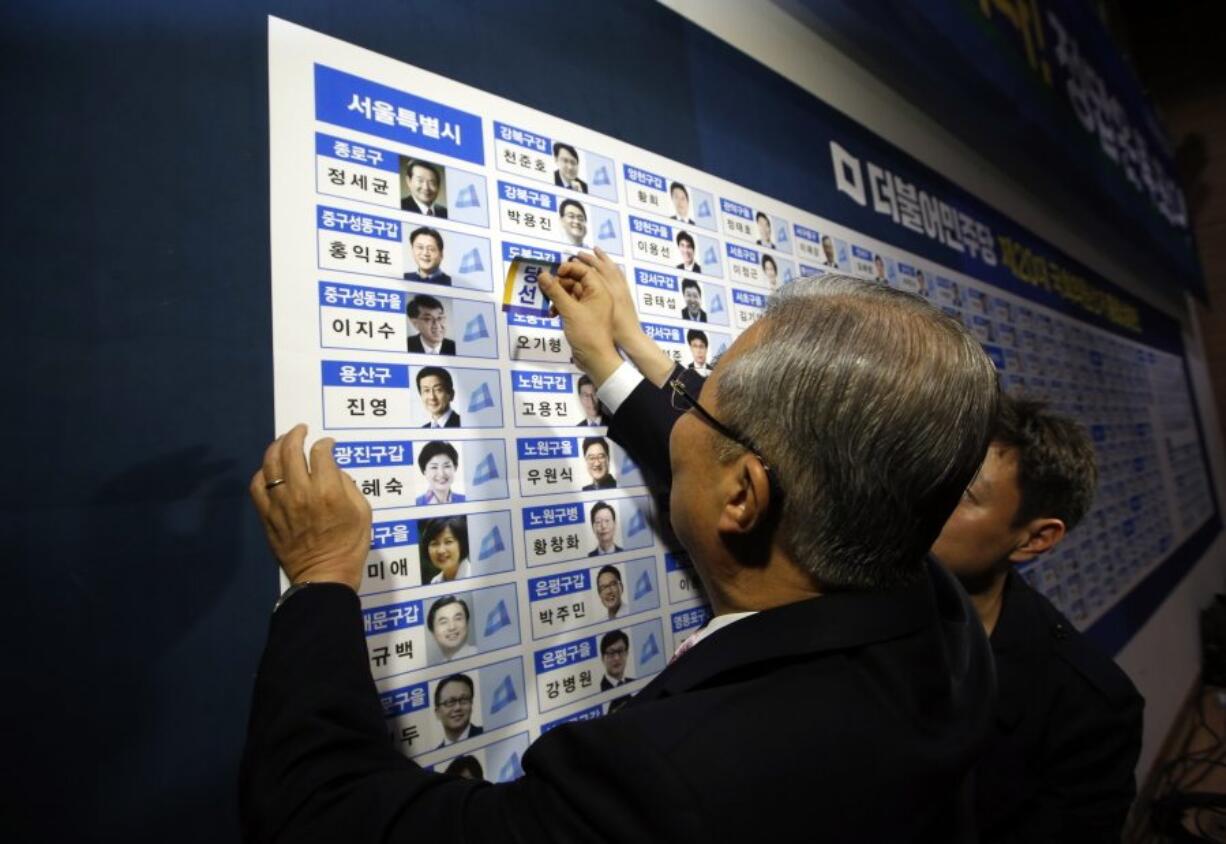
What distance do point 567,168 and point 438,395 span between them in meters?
0.37

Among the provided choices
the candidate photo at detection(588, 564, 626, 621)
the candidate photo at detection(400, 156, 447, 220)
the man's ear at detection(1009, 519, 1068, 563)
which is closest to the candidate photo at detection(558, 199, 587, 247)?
the candidate photo at detection(400, 156, 447, 220)

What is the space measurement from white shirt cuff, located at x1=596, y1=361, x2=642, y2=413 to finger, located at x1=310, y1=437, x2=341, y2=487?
34cm

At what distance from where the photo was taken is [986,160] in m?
2.00

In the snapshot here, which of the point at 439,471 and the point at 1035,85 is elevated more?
the point at 1035,85

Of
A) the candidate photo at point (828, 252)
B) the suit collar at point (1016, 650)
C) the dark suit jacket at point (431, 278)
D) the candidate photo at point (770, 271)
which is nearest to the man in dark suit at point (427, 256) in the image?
the dark suit jacket at point (431, 278)

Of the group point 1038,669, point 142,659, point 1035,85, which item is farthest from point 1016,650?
point 1035,85

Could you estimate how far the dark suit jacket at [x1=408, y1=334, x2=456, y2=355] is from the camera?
0.63m

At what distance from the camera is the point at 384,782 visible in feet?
1.29

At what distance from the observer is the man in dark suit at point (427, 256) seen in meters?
0.64

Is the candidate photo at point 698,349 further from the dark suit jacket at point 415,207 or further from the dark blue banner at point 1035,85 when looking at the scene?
the dark blue banner at point 1035,85

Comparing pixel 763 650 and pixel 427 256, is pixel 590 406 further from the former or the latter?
pixel 763 650

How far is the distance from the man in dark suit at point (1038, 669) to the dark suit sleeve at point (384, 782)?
0.73 meters

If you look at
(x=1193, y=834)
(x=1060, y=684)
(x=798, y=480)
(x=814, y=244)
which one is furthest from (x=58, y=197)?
(x=1193, y=834)

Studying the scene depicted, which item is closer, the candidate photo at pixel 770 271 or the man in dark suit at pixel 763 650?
the man in dark suit at pixel 763 650
